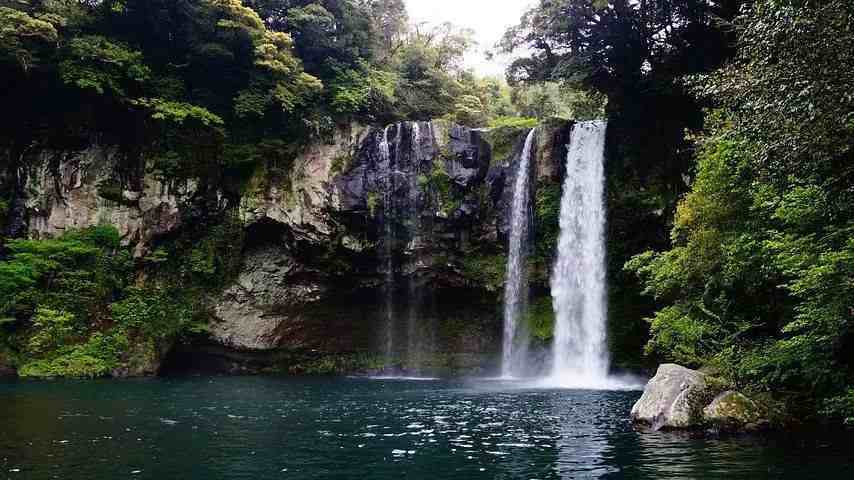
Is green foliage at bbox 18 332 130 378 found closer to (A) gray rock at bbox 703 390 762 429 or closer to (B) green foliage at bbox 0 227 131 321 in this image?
(B) green foliage at bbox 0 227 131 321

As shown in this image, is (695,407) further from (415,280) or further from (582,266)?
(415,280)

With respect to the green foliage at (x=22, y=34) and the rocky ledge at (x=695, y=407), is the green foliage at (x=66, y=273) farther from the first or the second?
the rocky ledge at (x=695, y=407)

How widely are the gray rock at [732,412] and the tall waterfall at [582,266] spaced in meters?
11.9

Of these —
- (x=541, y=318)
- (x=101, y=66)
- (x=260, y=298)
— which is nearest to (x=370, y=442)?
(x=541, y=318)

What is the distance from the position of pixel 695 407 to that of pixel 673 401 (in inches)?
14.5

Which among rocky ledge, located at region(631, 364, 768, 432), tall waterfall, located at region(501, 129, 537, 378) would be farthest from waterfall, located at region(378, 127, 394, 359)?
rocky ledge, located at region(631, 364, 768, 432)

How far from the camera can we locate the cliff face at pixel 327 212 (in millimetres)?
25859

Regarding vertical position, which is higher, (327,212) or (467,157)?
(467,157)

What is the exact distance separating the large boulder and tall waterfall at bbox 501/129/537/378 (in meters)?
13.6

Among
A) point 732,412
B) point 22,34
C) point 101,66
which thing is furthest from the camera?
point 101,66

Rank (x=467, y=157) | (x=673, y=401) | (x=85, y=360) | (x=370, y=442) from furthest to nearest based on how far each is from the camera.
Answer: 1. (x=467, y=157)
2. (x=85, y=360)
3. (x=673, y=401)
4. (x=370, y=442)

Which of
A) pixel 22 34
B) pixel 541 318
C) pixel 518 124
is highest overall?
pixel 22 34

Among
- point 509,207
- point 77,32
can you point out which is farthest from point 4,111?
point 509,207

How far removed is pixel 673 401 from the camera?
455 inches
